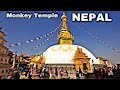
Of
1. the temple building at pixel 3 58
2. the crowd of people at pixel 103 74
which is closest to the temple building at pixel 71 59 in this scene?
the crowd of people at pixel 103 74

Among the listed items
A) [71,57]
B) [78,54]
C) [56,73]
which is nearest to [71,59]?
[71,57]

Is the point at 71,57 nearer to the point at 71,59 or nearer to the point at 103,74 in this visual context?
the point at 71,59

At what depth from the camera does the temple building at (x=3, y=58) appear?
4.18 m

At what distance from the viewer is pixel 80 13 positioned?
4328mm

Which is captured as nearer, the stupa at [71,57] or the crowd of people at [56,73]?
the crowd of people at [56,73]

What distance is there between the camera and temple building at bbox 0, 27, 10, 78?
418 centimetres

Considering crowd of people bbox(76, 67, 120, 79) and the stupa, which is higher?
the stupa

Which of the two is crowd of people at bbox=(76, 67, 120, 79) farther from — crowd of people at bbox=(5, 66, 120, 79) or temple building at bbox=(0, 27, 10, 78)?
temple building at bbox=(0, 27, 10, 78)

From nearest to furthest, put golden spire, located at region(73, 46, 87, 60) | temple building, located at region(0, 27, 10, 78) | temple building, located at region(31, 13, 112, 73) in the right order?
temple building, located at region(0, 27, 10, 78), temple building, located at region(31, 13, 112, 73), golden spire, located at region(73, 46, 87, 60)

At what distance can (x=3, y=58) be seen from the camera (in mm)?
4230

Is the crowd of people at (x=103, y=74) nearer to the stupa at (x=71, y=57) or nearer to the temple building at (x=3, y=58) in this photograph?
the stupa at (x=71, y=57)

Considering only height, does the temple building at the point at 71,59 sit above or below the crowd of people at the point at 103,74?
above

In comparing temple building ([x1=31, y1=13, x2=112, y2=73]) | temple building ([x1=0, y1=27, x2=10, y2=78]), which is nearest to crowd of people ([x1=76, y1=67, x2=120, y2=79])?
temple building ([x1=31, y1=13, x2=112, y2=73])

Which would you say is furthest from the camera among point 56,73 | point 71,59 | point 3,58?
point 71,59
